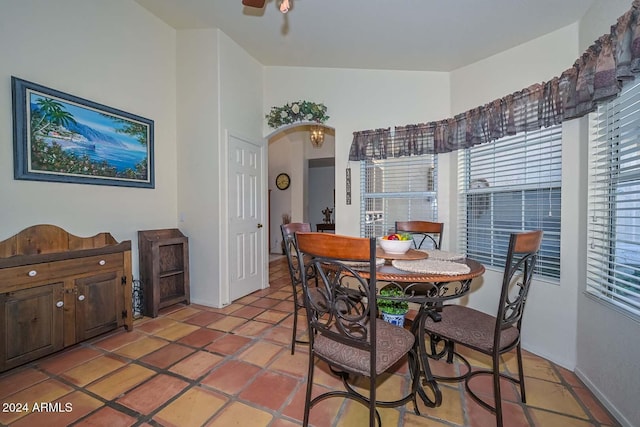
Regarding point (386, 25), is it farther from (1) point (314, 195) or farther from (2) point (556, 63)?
(1) point (314, 195)

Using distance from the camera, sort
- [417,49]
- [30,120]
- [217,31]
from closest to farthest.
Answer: [30,120] < [417,49] < [217,31]

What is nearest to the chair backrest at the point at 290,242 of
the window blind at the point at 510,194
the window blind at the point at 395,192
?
the window blind at the point at 395,192

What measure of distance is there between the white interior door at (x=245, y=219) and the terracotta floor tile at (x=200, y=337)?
0.72m

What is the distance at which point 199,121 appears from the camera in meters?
3.13

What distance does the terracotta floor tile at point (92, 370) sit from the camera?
178cm

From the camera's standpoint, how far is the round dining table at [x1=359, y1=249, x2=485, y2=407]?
137 centimetres

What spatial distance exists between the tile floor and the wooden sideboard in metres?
0.16

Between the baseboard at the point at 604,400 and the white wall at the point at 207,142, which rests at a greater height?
the white wall at the point at 207,142

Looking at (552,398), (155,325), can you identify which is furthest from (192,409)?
(552,398)

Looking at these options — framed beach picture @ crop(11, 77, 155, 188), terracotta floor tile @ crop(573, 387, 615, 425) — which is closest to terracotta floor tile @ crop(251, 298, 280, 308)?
framed beach picture @ crop(11, 77, 155, 188)

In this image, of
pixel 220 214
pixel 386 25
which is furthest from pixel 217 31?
pixel 220 214

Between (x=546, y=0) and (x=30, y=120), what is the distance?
12.9 feet

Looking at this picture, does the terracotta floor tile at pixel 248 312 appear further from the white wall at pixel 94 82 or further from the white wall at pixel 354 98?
the white wall at pixel 354 98

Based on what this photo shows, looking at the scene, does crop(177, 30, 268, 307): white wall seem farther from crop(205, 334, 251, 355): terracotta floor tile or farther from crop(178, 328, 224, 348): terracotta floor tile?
crop(205, 334, 251, 355): terracotta floor tile
